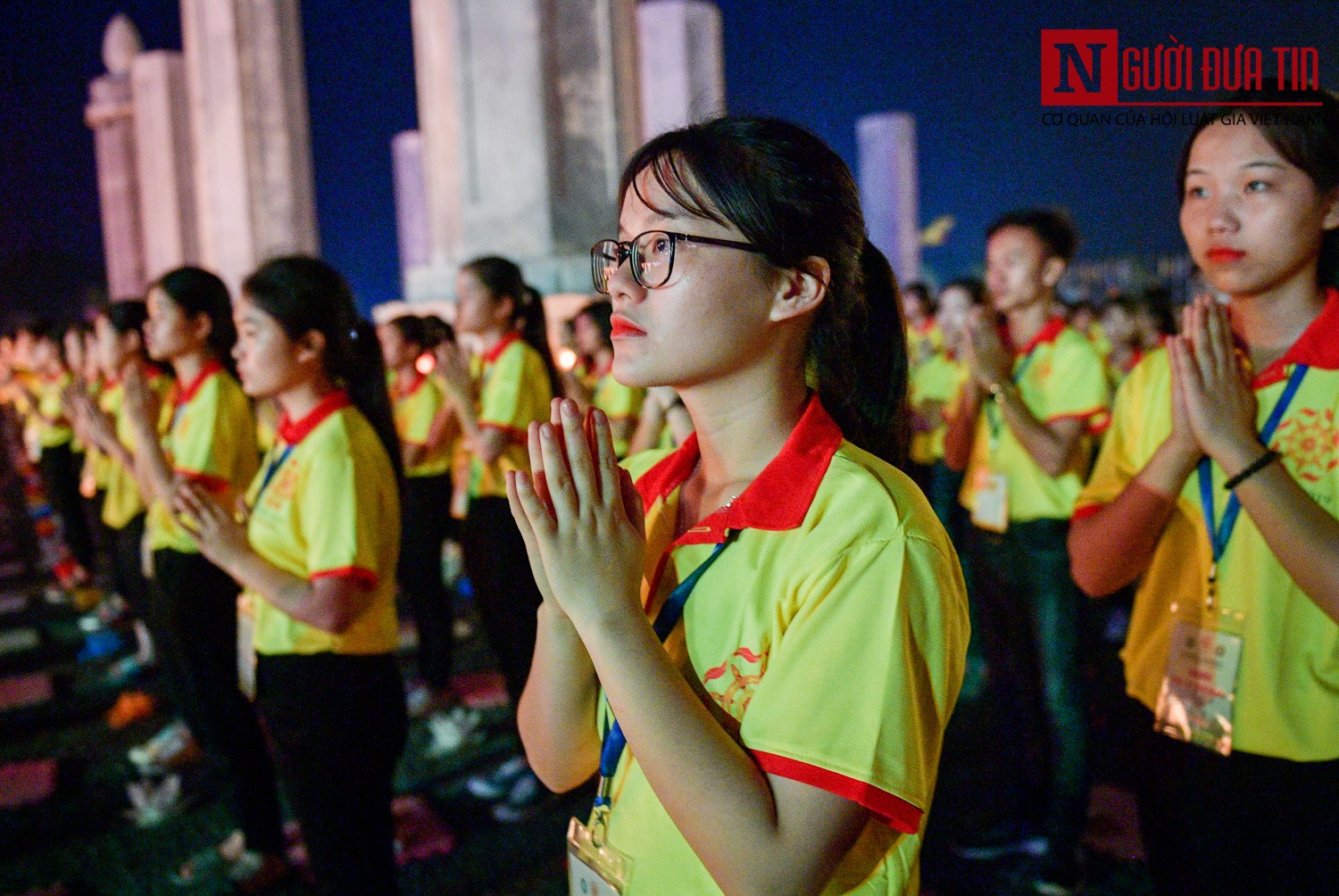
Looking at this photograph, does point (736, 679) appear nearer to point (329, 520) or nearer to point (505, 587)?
point (329, 520)

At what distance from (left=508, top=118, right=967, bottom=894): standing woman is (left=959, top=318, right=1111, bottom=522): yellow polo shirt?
1.63m

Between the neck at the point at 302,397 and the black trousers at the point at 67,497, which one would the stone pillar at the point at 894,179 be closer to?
the black trousers at the point at 67,497

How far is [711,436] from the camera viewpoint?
1.13 meters

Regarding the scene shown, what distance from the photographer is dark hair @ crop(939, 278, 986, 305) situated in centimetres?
480

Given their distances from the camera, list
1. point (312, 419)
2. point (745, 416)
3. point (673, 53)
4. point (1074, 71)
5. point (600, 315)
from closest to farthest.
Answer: point (745, 416)
point (312, 419)
point (1074, 71)
point (600, 315)
point (673, 53)

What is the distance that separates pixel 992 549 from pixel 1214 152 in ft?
5.02

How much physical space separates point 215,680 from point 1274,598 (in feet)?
8.61

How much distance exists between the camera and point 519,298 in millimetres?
3619

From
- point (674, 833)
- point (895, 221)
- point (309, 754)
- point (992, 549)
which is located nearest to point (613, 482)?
point (674, 833)

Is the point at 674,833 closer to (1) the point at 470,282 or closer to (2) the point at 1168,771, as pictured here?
(2) the point at 1168,771

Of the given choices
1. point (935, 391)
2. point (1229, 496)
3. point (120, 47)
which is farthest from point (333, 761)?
point (120, 47)

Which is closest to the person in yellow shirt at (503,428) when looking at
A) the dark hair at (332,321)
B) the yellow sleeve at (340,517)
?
the dark hair at (332,321)

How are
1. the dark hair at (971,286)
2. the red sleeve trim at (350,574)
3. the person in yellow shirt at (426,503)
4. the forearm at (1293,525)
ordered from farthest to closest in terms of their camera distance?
1. the dark hair at (971,286)
2. the person in yellow shirt at (426,503)
3. the red sleeve trim at (350,574)
4. the forearm at (1293,525)

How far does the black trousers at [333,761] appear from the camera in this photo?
1.97 m
